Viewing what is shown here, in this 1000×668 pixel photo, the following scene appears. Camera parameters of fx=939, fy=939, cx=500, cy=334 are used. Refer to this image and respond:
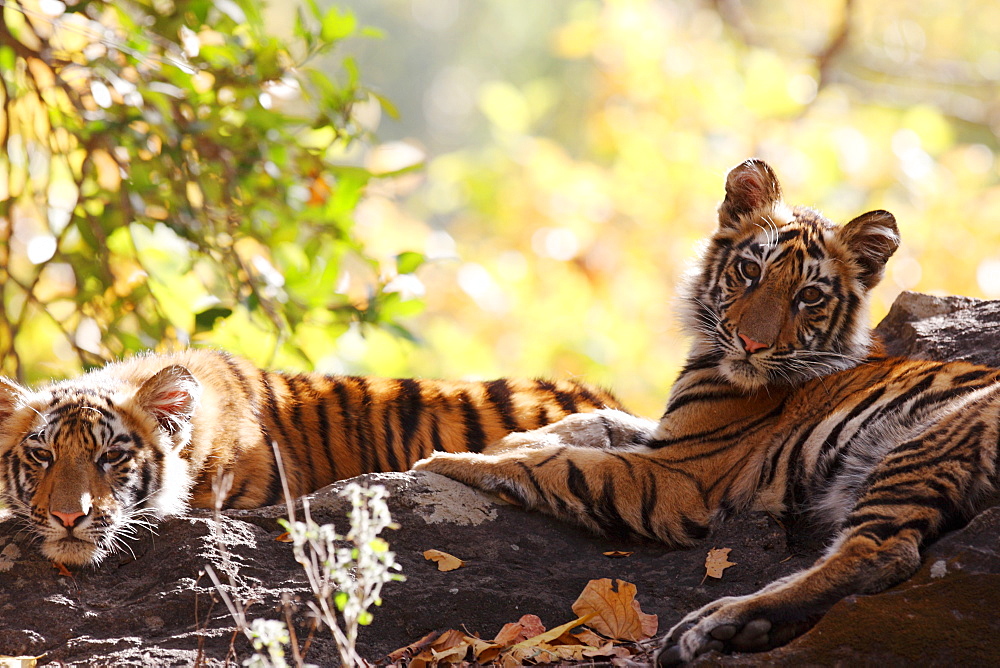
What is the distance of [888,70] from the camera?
8461mm

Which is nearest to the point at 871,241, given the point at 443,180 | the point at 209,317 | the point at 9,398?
the point at 209,317

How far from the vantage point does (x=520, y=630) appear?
236cm

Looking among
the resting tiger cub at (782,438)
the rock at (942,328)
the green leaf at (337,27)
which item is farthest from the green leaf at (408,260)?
the rock at (942,328)

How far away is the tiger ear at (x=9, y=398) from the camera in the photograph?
274cm

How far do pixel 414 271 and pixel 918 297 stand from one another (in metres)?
2.18

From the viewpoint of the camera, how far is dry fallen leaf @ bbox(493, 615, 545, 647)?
231 cm

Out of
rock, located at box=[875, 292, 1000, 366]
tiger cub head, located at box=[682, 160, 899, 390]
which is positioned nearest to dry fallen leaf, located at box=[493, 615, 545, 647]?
tiger cub head, located at box=[682, 160, 899, 390]

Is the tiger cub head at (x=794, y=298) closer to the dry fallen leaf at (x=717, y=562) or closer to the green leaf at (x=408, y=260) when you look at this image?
the dry fallen leaf at (x=717, y=562)

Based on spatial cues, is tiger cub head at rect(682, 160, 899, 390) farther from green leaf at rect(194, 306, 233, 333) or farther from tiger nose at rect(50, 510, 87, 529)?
tiger nose at rect(50, 510, 87, 529)

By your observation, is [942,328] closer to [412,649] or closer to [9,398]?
[412,649]

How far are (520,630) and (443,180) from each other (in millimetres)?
6694

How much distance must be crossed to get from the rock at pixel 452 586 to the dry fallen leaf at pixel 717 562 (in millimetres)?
22

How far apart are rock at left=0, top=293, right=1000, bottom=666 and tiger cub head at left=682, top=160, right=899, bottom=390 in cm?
57

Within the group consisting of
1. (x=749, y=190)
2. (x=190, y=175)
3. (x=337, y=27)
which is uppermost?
(x=337, y=27)
